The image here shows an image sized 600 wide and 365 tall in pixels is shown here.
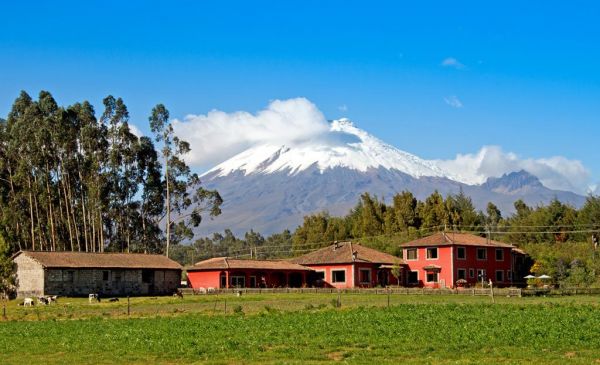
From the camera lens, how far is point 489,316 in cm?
3516

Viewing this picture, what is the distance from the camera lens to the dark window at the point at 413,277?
88575 mm

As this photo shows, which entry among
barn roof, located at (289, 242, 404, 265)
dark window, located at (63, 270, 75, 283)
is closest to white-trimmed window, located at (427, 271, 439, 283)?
barn roof, located at (289, 242, 404, 265)

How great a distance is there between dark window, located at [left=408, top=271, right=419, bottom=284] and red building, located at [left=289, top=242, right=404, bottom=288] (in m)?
1.43

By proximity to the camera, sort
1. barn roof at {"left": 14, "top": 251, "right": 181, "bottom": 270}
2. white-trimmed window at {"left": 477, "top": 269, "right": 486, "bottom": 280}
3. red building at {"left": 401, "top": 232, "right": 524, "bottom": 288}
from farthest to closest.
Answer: white-trimmed window at {"left": 477, "top": 269, "right": 486, "bottom": 280} < red building at {"left": 401, "top": 232, "right": 524, "bottom": 288} < barn roof at {"left": 14, "top": 251, "right": 181, "bottom": 270}

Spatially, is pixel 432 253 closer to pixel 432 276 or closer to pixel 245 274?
pixel 432 276

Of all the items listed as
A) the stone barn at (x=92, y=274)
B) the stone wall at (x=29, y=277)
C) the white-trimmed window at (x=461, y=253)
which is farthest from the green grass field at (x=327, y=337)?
the white-trimmed window at (x=461, y=253)

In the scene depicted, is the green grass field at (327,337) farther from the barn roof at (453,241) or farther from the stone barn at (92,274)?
the barn roof at (453,241)

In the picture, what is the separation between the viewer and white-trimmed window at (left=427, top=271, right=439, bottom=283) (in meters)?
86.3

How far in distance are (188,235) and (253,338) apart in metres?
68.0

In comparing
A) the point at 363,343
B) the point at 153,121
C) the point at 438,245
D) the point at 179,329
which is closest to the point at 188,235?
the point at 153,121

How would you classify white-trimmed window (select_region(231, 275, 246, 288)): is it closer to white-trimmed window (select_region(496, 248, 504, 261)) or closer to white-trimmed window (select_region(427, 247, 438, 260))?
white-trimmed window (select_region(427, 247, 438, 260))

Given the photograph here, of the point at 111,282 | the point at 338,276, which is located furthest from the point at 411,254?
the point at 111,282

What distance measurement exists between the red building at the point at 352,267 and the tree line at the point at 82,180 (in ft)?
48.6

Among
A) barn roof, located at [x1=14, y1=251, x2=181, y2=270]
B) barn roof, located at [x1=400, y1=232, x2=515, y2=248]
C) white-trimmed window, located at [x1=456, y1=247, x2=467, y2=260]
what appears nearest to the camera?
barn roof, located at [x1=14, y1=251, x2=181, y2=270]
